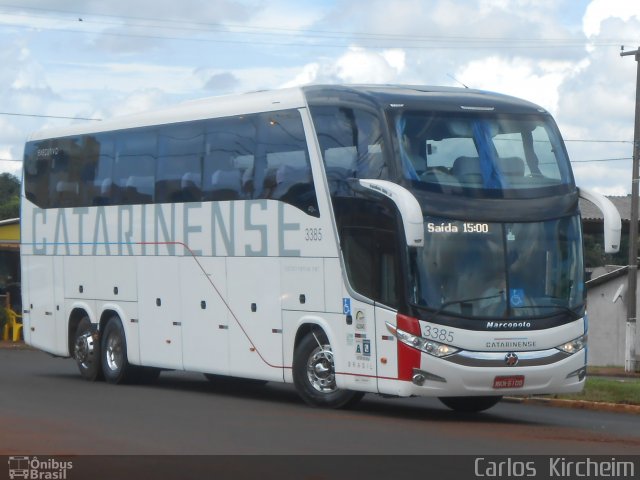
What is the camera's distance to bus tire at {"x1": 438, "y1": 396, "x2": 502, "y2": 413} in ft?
61.2

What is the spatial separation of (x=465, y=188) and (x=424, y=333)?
1.97 metres

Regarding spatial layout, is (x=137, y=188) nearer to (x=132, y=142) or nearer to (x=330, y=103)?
(x=132, y=142)

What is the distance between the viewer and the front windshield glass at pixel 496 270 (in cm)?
1683

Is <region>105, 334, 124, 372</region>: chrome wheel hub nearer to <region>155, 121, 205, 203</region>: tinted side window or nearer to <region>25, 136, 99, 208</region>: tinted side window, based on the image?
<region>25, 136, 99, 208</region>: tinted side window

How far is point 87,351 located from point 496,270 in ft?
31.5

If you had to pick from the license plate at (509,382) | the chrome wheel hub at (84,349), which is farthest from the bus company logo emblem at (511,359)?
the chrome wheel hub at (84,349)

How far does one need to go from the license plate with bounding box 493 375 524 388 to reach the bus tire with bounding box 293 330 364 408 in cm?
212

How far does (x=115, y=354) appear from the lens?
23406 mm

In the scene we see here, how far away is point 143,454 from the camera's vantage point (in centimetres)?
1264

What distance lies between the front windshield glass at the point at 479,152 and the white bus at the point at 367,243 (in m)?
0.02

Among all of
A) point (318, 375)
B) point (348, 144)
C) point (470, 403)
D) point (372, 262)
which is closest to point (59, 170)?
point (318, 375)

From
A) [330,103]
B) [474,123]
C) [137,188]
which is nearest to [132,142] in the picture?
[137,188]

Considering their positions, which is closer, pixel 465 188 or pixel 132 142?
pixel 465 188

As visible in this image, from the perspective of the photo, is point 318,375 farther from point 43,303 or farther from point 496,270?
point 43,303
